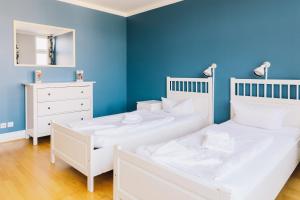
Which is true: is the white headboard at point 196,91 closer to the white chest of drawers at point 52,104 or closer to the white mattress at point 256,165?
the white mattress at point 256,165

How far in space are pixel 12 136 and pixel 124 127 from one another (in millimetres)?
2306

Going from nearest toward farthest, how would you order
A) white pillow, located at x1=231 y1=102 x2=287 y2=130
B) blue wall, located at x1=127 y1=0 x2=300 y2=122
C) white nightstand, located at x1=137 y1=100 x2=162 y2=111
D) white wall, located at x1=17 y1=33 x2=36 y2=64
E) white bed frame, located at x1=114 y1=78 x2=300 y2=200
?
white bed frame, located at x1=114 y1=78 x2=300 y2=200 < white pillow, located at x1=231 y1=102 x2=287 y2=130 < blue wall, located at x1=127 y1=0 x2=300 y2=122 < white wall, located at x1=17 y1=33 x2=36 y2=64 < white nightstand, located at x1=137 y1=100 x2=162 y2=111

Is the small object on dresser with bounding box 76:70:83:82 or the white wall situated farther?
the small object on dresser with bounding box 76:70:83:82

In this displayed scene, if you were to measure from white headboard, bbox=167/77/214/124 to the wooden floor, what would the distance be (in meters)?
1.48

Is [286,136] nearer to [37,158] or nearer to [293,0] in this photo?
[293,0]

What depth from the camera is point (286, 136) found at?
2559 mm

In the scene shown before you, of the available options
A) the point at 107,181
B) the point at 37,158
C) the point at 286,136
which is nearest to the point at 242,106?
the point at 286,136

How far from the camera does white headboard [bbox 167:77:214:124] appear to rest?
148 inches

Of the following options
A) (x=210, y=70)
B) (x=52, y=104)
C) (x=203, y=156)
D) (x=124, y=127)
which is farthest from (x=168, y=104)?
(x=203, y=156)

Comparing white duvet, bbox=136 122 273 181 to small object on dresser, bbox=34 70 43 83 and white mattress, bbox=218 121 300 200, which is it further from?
small object on dresser, bbox=34 70 43 83

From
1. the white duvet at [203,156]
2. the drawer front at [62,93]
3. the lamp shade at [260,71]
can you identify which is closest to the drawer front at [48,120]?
the drawer front at [62,93]

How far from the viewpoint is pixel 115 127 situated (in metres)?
2.73

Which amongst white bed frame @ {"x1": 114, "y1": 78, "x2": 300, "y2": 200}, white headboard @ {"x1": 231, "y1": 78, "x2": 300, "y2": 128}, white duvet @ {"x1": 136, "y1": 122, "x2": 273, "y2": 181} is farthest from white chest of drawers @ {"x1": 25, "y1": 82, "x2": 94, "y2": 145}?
white headboard @ {"x1": 231, "y1": 78, "x2": 300, "y2": 128}

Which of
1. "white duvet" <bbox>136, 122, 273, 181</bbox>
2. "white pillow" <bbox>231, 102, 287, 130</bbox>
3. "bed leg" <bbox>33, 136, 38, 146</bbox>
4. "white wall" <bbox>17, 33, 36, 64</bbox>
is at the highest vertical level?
"white wall" <bbox>17, 33, 36, 64</bbox>
